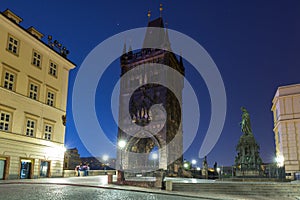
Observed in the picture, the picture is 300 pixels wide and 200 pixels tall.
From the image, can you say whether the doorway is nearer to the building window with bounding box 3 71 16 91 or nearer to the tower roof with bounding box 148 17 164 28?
the building window with bounding box 3 71 16 91

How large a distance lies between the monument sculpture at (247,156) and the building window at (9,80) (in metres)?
23.0

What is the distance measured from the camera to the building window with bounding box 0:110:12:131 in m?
22.1

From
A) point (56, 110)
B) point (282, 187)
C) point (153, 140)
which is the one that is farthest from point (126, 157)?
point (282, 187)

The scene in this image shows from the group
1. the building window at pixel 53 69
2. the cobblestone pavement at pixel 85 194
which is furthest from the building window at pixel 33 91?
the cobblestone pavement at pixel 85 194

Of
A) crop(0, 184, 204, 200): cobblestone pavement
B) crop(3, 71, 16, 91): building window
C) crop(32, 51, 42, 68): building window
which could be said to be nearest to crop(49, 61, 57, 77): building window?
crop(32, 51, 42, 68): building window

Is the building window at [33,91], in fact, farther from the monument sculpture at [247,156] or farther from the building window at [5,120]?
the monument sculpture at [247,156]

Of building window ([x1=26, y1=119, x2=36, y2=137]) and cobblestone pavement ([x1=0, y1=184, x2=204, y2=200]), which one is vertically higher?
building window ([x1=26, y1=119, x2=36, y2=137])

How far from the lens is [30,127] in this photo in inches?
992

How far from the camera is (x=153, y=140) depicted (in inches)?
2069

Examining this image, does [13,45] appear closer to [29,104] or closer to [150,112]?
[29,104]

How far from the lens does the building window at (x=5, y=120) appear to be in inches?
871

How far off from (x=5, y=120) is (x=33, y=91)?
4532mm

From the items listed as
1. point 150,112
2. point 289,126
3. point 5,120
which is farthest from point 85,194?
point 150,112

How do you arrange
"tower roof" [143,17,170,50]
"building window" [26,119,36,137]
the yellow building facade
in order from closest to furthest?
1. the yellow building facade
2. "building window" [26,119,36,137]
3. "tower roof" [143,17,170,50]
